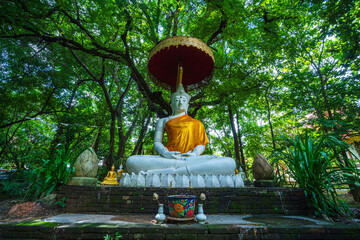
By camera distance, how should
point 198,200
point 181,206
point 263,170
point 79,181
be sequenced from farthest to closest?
1. point 263,170
2. point 79,181
3. point 198,200
4. point 181,206

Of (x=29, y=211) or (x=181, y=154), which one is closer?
(x=29, y=211)

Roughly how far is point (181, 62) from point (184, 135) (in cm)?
278

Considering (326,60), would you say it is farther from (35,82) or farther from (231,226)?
(35,82)

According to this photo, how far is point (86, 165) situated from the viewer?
3.80 meters

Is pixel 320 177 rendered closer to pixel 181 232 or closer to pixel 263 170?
pixel 263 170

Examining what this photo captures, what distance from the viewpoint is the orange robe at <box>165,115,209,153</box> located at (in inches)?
220

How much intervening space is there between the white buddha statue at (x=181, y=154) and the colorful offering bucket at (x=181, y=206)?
70.0 inches

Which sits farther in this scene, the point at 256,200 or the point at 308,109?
the point at 308,109

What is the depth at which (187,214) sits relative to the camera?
8.18 feet

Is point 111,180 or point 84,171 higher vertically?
point 84,171

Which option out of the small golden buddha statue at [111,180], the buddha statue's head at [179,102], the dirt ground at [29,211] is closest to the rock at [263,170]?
the buddha statue's head at [179,102]

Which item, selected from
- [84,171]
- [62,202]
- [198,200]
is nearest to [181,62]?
[84,171]

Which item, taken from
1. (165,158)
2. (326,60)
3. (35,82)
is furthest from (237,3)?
(35,82)

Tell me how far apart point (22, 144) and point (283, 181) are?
9.24 meters
